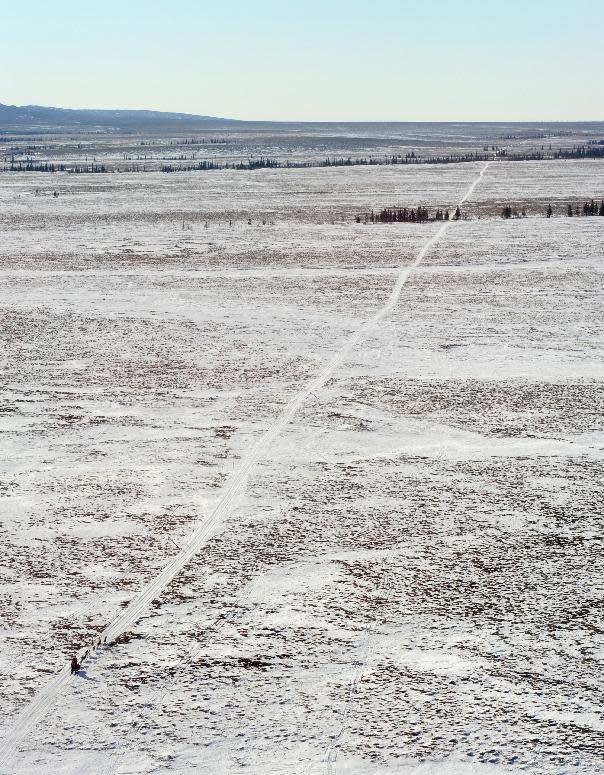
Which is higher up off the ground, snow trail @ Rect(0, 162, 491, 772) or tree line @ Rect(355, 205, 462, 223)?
tree line @ Rect(355, 205, 462, 223)

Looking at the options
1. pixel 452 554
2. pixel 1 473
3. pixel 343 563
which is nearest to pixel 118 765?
pixel 343 563

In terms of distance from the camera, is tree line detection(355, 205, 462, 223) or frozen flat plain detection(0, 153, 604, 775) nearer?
frozen flat plain detection(0, 153, 604, 775)

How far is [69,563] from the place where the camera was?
27.5 ft

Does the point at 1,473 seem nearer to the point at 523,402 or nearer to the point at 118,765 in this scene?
the point at 118,765

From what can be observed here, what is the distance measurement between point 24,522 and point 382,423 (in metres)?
4.80

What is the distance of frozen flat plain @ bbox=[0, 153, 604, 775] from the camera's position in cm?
624

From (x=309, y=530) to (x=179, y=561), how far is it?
4.35 ft

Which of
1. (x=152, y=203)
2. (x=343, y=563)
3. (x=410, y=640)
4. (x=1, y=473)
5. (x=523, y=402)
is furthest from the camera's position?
(x=152, y=203)

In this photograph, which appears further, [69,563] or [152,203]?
[152,203]

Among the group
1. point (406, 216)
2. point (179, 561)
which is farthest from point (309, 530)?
point (406, 216)

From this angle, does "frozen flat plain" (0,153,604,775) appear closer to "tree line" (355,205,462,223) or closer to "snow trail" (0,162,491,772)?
"snow trail" (0,162,491,772)

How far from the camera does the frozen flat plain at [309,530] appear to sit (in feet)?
20.5

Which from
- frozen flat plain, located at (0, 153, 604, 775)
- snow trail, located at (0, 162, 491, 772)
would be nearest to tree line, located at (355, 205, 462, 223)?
frozen flat plain, located at (0, 153, 604, 775)

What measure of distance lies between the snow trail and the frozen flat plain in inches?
3.1
